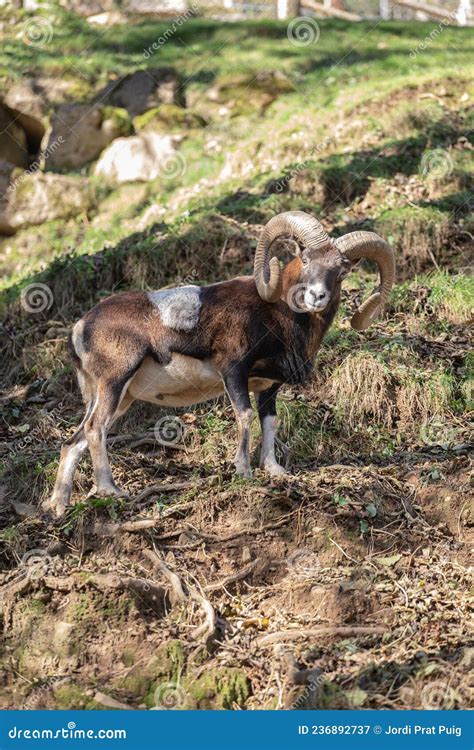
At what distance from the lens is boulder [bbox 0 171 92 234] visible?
19000 mm

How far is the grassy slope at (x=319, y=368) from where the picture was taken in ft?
27.3

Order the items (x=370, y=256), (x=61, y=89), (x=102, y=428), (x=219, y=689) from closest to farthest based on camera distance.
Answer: (x=219, y=689) < (x=102, y=428) < (x=370, y=256) < (x=61, y=89)

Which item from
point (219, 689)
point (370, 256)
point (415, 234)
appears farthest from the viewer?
point (415, 234)

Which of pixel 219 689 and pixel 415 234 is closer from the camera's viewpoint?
pixel 219 689

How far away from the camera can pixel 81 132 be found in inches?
787

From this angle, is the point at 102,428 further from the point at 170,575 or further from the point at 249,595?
the point at 249,595

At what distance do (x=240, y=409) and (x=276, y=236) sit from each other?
68.9 inches

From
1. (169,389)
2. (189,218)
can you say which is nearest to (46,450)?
(169,389)

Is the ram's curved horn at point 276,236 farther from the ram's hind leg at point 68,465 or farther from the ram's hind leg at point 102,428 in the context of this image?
the ram's hind leg at point 68,465

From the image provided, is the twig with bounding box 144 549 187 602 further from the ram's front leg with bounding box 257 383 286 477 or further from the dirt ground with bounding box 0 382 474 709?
the ram's front leg with bounding box 257 383 286 477

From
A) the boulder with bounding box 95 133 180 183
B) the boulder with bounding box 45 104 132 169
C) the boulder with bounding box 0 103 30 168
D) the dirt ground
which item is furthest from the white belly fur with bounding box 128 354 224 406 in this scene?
the boulder with bounding box 0 103 30 168

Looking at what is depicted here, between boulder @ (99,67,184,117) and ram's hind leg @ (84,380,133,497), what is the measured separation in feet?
39.5

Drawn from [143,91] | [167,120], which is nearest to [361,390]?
[167,120]

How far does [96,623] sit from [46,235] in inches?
452
